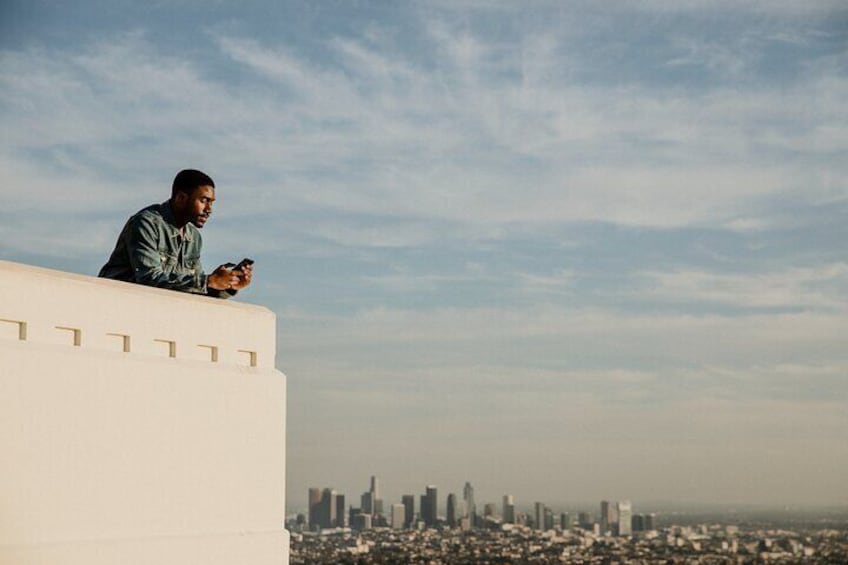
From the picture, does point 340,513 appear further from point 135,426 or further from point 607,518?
point 135,426

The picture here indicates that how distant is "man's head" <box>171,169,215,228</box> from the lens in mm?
8305

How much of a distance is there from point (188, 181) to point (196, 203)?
0.55 feet

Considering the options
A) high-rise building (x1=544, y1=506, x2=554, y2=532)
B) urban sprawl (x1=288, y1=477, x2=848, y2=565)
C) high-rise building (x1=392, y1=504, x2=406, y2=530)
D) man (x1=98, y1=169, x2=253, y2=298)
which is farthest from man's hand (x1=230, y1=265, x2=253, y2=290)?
high-rise building (x1=544, y1=506, x2=554, y2=532)

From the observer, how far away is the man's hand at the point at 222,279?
8.32 metres

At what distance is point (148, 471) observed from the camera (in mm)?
7195

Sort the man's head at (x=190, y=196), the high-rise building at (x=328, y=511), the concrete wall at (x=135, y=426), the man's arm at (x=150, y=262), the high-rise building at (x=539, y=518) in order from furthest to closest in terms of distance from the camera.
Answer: the high-rise building at (x=539, y=518), the high-rise building at (x=328, y=511), the man's head at (x=190, y=196), the man's arm at (x=150, y=262), the concrete wall at (x=135, y=426)

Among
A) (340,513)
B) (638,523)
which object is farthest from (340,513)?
(638,523)

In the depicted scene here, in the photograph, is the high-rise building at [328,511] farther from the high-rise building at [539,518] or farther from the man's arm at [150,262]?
the man's arm at [150,262]

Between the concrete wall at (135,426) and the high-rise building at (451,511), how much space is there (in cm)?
4480

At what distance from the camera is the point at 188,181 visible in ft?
27.3

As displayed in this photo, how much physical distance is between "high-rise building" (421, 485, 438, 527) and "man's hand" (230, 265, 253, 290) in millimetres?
44003

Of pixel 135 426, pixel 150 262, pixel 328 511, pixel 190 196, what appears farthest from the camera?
pixel 328 511

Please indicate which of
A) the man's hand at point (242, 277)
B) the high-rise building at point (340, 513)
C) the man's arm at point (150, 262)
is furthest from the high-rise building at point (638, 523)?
the man's arm at point (150, 262)

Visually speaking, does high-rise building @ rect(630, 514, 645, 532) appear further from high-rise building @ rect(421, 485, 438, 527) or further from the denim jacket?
the denim jacket
